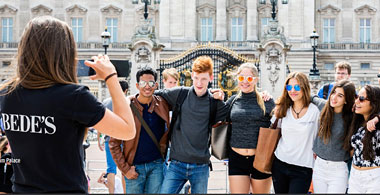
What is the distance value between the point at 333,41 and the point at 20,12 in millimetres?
28185

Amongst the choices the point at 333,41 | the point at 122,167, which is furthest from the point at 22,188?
the point at 333,41

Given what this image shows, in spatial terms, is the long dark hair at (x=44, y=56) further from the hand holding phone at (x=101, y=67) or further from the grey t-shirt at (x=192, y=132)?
the grey t-shirt at (x=192, y=132)

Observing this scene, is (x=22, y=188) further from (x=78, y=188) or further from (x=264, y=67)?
(x=264, y=67)

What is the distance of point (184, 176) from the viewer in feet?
18.6

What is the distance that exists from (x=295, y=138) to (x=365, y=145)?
81 cm

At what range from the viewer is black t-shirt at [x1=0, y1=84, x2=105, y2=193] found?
2.90 m

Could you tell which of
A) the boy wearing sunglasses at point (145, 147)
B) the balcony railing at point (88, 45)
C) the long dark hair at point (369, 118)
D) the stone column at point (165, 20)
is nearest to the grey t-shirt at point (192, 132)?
the boy wearing sunglasses at point (145, 147)

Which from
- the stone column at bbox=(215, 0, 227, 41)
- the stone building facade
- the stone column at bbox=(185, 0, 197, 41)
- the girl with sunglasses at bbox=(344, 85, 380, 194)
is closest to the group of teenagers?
the girl with sunglasses at bbox=(344, 85, 380, 194)

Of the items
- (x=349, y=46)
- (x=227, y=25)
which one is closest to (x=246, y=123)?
(x=227, y=25)

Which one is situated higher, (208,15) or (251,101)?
(208,15)

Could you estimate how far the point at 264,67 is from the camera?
704 inches

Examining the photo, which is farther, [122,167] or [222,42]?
[222,42]

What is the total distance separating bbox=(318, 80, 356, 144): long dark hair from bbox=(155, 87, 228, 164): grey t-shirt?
4.19 ft

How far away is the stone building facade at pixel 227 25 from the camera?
38688 millimetres
